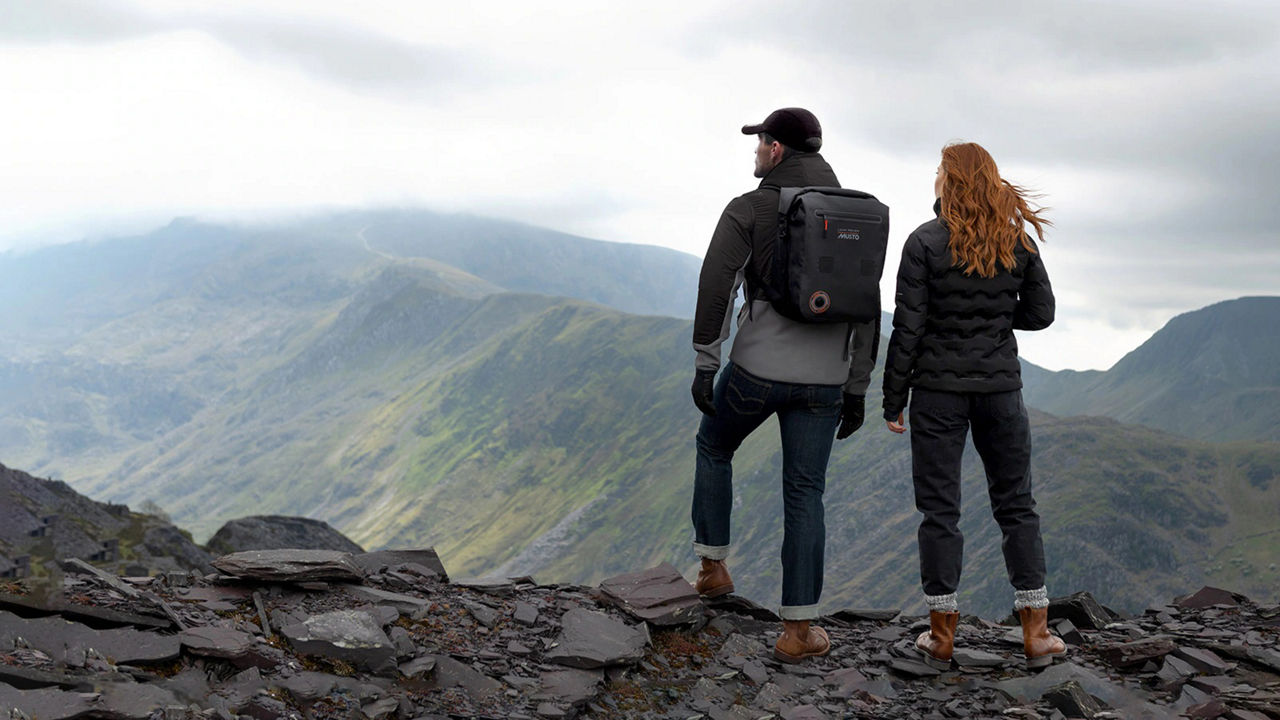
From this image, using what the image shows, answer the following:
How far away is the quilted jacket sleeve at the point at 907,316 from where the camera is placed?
8430 millimetres

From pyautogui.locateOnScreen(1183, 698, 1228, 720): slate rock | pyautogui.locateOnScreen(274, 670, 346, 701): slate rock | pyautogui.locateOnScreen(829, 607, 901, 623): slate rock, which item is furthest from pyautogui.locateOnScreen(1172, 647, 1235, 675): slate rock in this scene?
pyautogui.locateOnScreen(274, 670, 346, 701): slate rock

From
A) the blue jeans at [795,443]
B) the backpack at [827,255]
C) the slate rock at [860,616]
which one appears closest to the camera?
the backpack at [827,255]

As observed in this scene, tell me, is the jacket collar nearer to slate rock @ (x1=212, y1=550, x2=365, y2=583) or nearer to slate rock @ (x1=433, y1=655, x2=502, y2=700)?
slate rock @ (x1=433, y1=655, x2=502, y2=700)

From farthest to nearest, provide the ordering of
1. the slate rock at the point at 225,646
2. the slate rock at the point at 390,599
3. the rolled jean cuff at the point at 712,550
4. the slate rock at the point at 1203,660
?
1. the rolled jean cuff at the point at 712,550
2. the slate rock at the point at 390,599
3. the slate rock at the point at 1203,660
4. the slate rock at the point at 225,646

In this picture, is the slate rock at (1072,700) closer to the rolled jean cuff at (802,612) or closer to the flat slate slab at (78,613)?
the rolled jean cuff at (802,612)

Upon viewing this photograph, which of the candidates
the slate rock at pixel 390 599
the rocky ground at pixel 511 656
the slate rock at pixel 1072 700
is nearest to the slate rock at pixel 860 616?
the rocky ground at pixel 511 656

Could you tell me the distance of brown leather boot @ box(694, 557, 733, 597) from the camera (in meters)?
10.3

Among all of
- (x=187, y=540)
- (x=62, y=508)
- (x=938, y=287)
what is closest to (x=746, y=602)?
(x=938, y=287)

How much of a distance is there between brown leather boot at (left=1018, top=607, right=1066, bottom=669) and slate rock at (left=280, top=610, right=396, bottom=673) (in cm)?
581

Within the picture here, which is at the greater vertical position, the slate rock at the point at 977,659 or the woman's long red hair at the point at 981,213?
the woman's long red hair at the point at 981,213

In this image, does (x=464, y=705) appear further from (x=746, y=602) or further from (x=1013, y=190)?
(x=1013, y=190)

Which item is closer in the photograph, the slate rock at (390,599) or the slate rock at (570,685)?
the slate rock at (570,685)

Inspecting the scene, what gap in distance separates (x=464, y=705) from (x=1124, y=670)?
6.05 meters

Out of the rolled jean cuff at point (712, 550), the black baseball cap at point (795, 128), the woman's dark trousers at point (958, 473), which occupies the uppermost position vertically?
the black baseball cap at point (795, 128)
